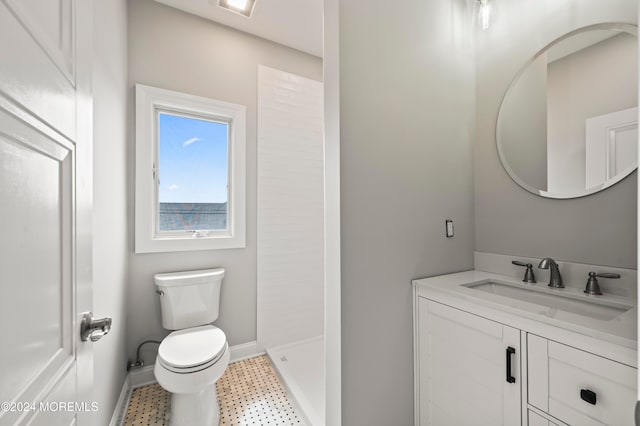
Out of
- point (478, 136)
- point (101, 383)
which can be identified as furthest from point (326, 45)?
point (101, 383)

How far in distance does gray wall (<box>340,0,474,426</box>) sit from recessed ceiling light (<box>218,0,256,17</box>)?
1098 mm

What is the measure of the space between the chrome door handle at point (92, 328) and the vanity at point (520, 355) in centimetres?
119

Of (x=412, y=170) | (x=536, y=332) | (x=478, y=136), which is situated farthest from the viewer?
(x=478, y=136)

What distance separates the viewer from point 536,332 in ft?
2.81

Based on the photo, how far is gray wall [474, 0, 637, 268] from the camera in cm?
108

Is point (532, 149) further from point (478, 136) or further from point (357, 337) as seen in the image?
point (357, 337)

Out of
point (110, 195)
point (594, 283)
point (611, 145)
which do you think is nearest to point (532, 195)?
point (611, 145)

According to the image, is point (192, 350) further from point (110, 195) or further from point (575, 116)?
point (575, 116)

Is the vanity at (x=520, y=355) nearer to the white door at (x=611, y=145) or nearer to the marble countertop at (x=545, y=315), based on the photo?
the marble countertop at (x=545, y=315)

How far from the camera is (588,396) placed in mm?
737

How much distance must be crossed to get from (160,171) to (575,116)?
98.4 inches

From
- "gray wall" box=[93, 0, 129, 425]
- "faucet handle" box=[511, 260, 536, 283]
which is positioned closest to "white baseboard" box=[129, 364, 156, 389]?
"gray wall" box=[93, 0, 129, 425]

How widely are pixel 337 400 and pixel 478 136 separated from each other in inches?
63.2

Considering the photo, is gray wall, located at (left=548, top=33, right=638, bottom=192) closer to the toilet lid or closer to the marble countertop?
the marble countertop
